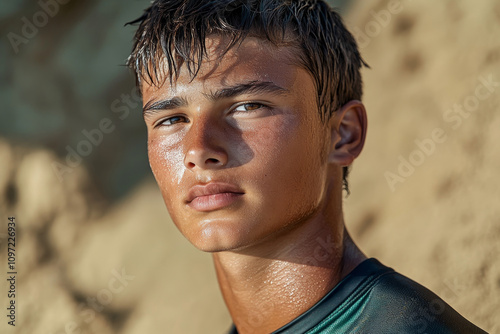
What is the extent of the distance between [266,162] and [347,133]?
350mm

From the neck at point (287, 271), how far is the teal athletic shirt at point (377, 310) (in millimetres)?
47

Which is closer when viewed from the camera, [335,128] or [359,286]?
[359,286]

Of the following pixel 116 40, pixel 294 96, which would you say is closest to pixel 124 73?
pixel 116 40

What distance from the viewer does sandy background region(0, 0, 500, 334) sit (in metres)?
2.24

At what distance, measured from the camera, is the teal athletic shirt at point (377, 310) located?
1.44 metres

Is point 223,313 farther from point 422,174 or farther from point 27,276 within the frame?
point 422,174

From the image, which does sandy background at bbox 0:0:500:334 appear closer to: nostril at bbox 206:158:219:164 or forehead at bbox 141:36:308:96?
forehead at bbox 141:36:308:96

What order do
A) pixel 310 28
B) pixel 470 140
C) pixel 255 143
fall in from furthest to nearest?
pixel 470 140
pixel 310 28
pixel 255 143

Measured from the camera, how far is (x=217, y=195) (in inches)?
57.1

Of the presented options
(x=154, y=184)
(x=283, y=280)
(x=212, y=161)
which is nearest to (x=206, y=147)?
(x=212, y=161)

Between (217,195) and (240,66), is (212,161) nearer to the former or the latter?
(217,195)

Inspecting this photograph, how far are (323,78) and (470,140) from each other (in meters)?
0.89

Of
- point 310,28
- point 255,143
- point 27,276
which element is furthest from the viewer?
point 27,276

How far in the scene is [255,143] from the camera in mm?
1466
